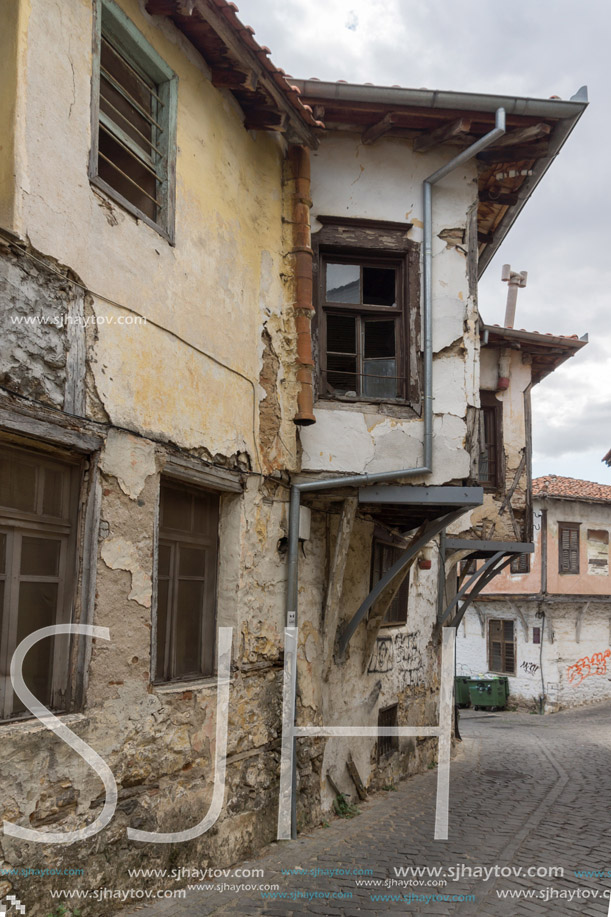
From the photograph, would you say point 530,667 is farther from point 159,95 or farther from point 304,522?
point 159,95

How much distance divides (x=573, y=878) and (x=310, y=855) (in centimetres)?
207

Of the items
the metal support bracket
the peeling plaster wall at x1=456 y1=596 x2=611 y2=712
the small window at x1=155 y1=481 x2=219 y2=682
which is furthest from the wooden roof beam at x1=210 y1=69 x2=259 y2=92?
the peeling plaster wall at x1=456 y1=596 x2=611 y2=712

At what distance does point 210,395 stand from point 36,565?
2064 mm

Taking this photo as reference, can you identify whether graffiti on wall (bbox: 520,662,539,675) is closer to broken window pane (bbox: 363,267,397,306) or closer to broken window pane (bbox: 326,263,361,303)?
broken window pane (bbox: 363,267,397,306)

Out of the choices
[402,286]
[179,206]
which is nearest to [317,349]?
[402,286]

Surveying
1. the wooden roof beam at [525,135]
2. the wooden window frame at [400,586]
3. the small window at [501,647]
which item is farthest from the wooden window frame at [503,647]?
the wooden roof beam at [525,135]

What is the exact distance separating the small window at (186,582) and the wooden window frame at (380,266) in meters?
2.08

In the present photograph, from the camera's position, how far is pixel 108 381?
196 inches

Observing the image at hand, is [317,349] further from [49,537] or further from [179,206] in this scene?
[49,537]

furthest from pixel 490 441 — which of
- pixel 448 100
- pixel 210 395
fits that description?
pixel 210 395

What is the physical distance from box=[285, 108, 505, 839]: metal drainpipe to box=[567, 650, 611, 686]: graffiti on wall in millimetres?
19181

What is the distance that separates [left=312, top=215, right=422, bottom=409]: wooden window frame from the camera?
311 inches

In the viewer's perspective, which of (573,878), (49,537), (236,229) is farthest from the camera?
(236,229)

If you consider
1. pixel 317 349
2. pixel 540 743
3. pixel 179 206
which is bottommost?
pixel 540 743
